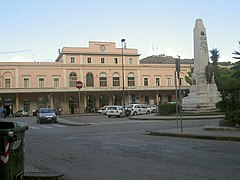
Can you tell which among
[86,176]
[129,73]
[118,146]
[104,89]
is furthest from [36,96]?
[86,176]

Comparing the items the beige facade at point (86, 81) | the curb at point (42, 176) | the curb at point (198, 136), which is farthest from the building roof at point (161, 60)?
the curb at point (42, 176)

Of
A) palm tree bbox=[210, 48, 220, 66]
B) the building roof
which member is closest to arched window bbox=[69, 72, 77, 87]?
the building roof

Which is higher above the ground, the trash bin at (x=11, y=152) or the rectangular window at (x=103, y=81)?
the rectangular window at (x=103, y=81)

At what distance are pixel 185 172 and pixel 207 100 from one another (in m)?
29.1

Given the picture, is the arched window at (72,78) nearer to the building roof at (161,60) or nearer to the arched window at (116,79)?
the arched window at (116,79)

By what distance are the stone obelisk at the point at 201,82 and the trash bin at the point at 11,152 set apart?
30933 mm

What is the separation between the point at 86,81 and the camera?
72.8 meters

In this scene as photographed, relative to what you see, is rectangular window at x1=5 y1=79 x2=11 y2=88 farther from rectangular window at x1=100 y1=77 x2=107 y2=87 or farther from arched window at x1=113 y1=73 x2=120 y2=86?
arched window at x1=113 y1=73 x2=120 y2=86

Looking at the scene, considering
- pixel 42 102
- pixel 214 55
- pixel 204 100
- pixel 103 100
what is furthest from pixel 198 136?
pixel 103 100

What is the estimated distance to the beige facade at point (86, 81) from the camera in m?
67.8

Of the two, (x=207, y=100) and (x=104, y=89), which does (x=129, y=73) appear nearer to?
(x=104, y=89)

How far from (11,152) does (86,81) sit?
2663 inches

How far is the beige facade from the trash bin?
60.6 m

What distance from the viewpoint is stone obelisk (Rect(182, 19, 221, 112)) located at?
35.5 m
